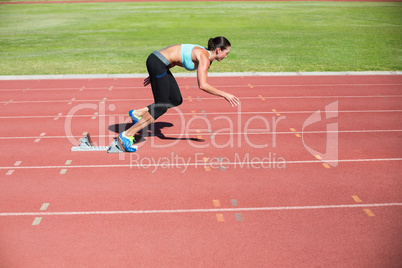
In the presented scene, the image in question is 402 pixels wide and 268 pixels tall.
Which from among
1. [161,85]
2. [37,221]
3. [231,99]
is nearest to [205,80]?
[231,99]

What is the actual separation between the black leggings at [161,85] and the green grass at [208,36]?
6.56 meters

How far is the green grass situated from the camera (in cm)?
1374

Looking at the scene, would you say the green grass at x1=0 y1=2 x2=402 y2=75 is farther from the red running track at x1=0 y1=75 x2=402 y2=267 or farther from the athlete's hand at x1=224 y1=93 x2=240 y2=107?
the athlete's hand at x1=224 y1=93 x2=240 y2=107

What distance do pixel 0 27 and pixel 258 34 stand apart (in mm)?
14472

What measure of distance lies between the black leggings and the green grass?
21.5ft

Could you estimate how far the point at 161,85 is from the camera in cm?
624

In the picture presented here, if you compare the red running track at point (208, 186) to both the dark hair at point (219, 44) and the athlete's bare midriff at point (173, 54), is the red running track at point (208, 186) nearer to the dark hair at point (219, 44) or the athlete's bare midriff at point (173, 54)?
the athlete's bare midriff at point (173, 54)

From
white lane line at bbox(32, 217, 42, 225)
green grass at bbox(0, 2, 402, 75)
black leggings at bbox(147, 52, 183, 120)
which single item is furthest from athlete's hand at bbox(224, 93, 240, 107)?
green grass at bbox(0, 2, 402, 75)

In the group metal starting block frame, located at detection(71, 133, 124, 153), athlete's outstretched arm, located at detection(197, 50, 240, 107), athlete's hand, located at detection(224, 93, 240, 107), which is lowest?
metal starting block frame, located at detection(71, 133, 124, 153)

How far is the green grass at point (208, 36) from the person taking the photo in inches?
541

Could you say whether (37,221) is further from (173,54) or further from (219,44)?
(219,44)

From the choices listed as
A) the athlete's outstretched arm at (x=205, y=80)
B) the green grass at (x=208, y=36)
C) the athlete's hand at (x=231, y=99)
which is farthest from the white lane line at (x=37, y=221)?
the green grass at (x=208, y=36)

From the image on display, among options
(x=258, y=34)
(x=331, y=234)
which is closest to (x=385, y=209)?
(x=331, y=234)

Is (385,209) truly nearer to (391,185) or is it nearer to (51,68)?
(391,185)
